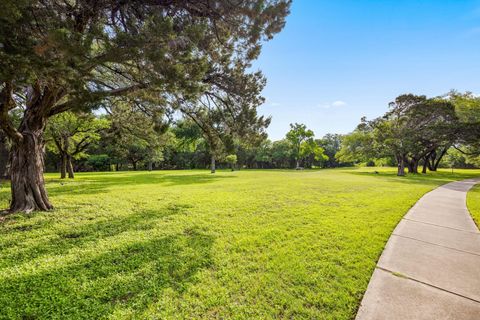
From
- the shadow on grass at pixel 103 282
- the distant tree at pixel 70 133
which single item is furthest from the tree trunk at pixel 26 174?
the distant tree at pixel 70 133

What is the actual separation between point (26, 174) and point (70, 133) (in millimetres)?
11058

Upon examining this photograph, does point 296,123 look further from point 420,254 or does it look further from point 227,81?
point 420,254

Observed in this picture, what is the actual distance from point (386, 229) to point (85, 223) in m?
7.58

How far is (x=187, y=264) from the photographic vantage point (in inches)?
119

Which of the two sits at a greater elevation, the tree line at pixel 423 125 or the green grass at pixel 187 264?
the tree line at pixel 423 125

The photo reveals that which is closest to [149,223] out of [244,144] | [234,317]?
[234,317]

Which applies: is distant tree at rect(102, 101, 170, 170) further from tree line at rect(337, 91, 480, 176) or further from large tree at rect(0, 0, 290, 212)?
tree line at rect(337, 91, 480, 176)

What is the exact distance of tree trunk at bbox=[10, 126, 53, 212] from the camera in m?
5.31

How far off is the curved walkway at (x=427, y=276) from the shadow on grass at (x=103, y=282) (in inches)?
94.6

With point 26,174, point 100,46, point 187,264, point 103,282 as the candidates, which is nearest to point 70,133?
point 26,174


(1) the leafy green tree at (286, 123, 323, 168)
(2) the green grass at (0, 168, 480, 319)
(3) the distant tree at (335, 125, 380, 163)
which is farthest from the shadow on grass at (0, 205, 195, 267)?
(1) the leafy green tree at (286, 123, 323, 168)

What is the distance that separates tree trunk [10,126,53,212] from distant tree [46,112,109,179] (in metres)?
7.29

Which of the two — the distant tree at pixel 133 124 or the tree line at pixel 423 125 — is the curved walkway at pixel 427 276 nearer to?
the distant tree at pixel 133 124

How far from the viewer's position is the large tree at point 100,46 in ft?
8.54
